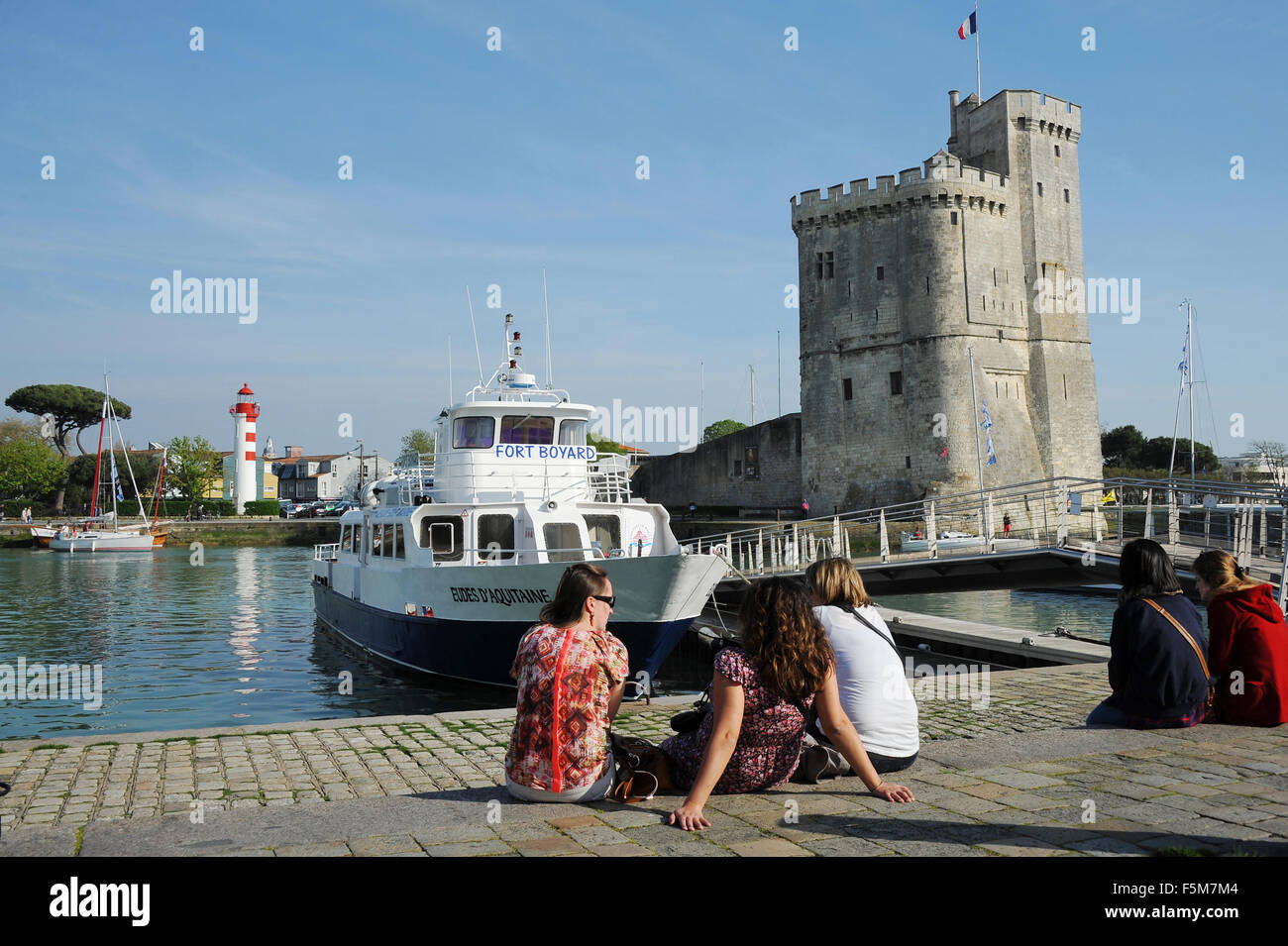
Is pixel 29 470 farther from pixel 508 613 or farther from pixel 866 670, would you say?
pixel 866 670

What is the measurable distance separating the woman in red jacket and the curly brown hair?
Answer: 336 centimetres

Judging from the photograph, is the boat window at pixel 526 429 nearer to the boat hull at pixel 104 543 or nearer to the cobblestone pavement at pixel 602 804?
the cobblestone pavement at pixel 602 804

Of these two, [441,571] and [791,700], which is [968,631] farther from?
[791,700]

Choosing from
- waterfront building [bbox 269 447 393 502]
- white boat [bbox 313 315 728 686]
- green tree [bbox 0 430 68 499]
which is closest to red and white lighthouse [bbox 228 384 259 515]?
green tree [bbox 0 430 68 499]

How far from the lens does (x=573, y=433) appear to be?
18.7 m

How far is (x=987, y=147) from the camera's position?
50281 mm

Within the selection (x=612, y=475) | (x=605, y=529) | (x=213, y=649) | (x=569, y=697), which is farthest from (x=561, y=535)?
(x=569, y=697)

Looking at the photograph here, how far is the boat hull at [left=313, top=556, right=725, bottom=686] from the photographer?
47.2 feet

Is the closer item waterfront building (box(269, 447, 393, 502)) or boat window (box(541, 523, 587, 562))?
boat window (box(541, 523, 587, 562))

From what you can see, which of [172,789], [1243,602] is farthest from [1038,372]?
[172,789]

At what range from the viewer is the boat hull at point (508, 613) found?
1438 centimetres

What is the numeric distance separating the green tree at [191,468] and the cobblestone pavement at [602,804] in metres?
81.0

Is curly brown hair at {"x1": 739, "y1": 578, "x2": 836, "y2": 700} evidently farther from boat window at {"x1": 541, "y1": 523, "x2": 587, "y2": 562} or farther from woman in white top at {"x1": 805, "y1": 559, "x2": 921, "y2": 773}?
boat window at {"x1": 541, "y1": 523, "x2": 587, "y2": 562}
